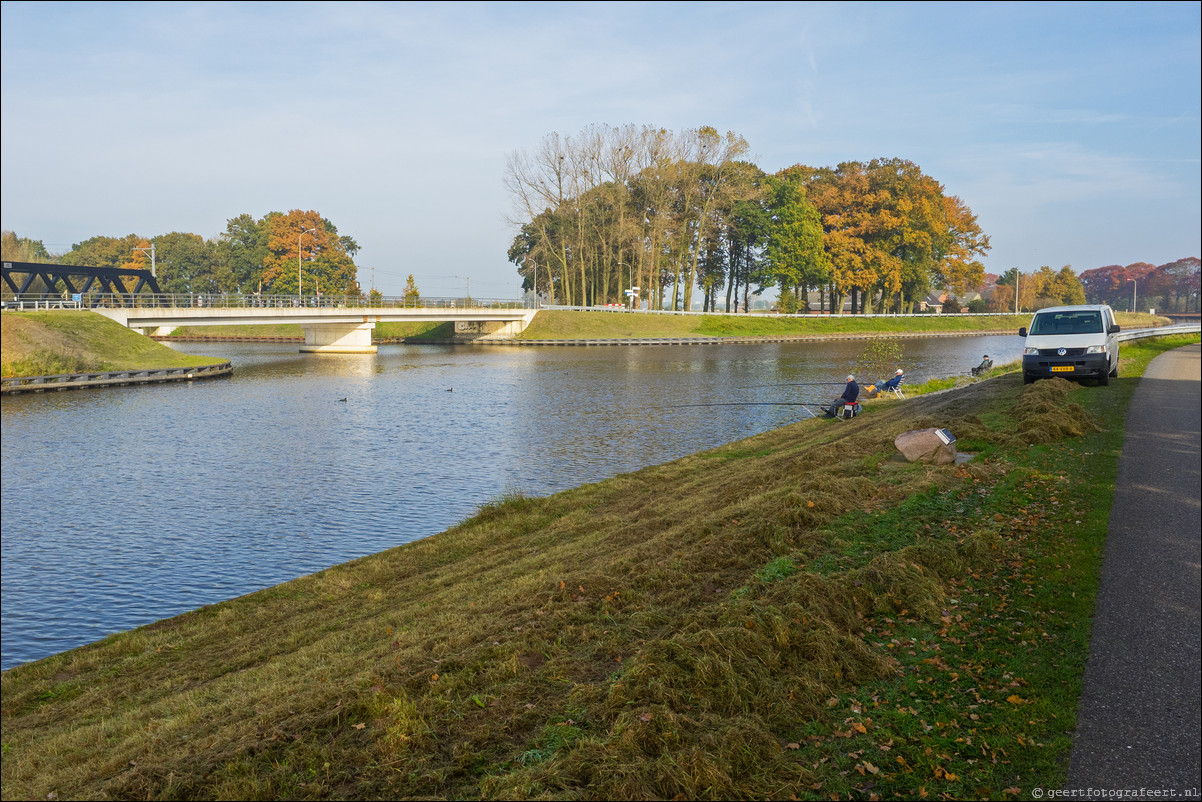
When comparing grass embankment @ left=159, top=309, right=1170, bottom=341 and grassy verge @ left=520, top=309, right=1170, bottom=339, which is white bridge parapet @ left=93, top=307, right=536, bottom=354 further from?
grassy verge @ left=520, top=309, right=1170, bottom=339

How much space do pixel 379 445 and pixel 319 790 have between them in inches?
884

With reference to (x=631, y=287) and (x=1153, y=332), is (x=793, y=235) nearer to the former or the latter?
(x=631, y=287)

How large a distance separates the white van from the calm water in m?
8.65

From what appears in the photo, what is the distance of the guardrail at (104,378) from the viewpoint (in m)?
41.0

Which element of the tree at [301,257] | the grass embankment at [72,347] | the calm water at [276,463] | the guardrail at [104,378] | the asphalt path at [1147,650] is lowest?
the calm water at [276,463]

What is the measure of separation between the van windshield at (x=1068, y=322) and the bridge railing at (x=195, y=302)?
59.6 metres

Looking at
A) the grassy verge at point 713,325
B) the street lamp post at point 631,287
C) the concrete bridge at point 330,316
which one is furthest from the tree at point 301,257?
the street lamp post at point 631,287

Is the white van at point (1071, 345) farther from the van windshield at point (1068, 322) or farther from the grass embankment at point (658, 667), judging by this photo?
the grass embankment at point (658, 667)

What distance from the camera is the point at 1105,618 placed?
7.62 m

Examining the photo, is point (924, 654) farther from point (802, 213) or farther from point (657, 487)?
point (802, 213)

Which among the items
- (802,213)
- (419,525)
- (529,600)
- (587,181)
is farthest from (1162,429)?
(802,213)

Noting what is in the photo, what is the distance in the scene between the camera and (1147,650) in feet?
23.1

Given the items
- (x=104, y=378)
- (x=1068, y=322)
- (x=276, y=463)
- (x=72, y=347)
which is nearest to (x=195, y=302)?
(x=72, y=347)

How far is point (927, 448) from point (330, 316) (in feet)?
219
